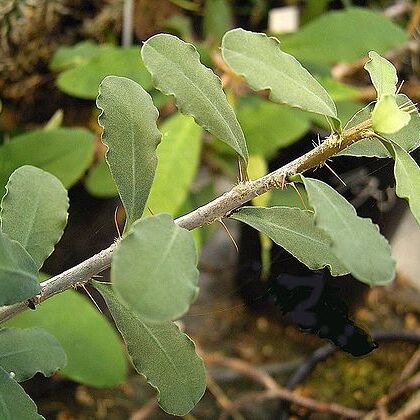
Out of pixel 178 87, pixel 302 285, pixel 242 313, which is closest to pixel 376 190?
pixel 302 285

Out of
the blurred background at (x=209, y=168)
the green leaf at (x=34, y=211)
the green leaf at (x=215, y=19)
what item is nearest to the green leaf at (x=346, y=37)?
the blurred background at (x=209, y=168)

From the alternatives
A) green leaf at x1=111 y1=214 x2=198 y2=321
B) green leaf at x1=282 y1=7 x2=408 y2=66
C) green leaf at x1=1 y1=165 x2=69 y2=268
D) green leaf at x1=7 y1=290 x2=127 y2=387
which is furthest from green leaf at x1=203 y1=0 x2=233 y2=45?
green leaf at x1=111 y1=214 x2=198 y2=321

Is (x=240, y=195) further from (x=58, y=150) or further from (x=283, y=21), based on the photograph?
(x=283, y=21)

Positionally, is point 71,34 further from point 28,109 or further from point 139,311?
point 139,311

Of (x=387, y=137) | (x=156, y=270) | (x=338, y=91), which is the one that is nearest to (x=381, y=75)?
(x=387, y=137)

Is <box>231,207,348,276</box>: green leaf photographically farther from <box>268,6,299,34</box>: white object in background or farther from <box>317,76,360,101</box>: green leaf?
<box>268,6,299,34</box>: white object in background
